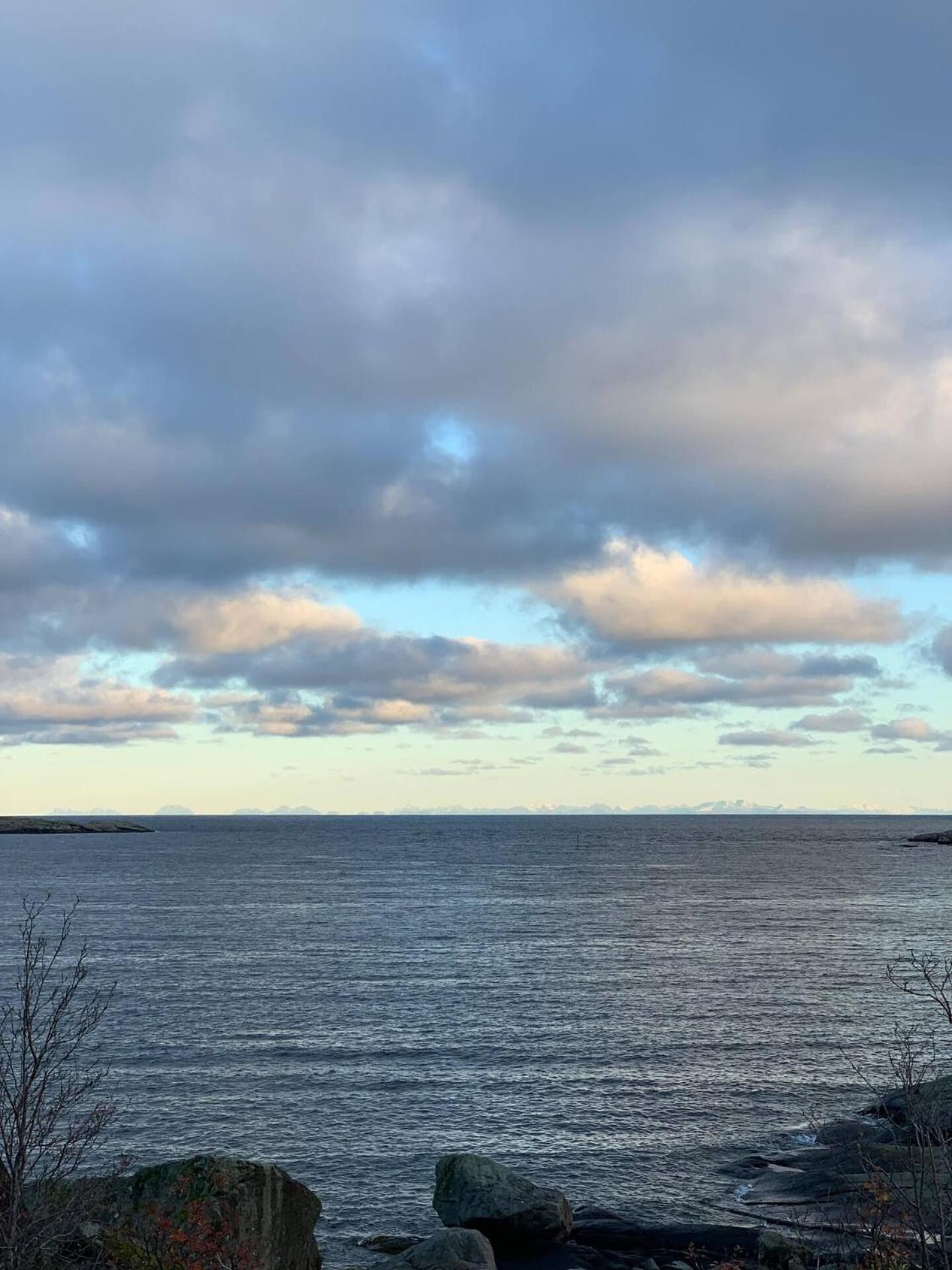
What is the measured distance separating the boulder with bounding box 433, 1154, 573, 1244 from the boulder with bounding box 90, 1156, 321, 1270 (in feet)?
23.3

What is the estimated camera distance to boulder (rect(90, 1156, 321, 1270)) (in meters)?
25.4

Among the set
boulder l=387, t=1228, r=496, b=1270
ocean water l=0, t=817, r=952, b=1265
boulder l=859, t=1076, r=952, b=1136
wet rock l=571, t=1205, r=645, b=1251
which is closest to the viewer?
boulder l=387, t=1228, r=496, b=1270

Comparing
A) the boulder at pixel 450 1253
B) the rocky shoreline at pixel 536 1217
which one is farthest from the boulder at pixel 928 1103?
the boulder at pixel 450 1253

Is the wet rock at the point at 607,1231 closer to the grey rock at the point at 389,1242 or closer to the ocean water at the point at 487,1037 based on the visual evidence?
the ocean water at the point at 487,1037

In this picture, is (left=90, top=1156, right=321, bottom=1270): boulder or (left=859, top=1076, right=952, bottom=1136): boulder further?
(left=859, top=1076, right=952, bottom=1136): boulder

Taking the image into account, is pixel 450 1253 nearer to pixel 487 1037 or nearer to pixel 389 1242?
pixel 389 1242

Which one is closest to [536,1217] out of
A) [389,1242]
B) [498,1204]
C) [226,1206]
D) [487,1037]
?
[498,1204]

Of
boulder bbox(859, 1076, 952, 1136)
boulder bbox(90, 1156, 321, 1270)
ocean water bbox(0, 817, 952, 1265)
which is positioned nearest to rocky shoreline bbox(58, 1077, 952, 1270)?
boulder bbox(90, 1156, 321, 1270)

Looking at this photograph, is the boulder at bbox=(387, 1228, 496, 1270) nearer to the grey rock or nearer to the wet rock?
the grey rock

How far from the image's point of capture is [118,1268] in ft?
72.7

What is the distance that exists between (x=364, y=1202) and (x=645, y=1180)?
10.1 meters

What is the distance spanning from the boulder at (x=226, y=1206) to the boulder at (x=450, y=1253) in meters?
3.02

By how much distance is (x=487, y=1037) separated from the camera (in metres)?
60.0

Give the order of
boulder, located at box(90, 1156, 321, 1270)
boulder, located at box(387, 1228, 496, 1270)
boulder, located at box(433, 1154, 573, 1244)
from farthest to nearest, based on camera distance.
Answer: boulder, located at box(433, 1154, 573, 1244) → boulder, located at box(387, 1228, 496, 1270) → boulder, located at box(90, 1156, 321, 1270)
